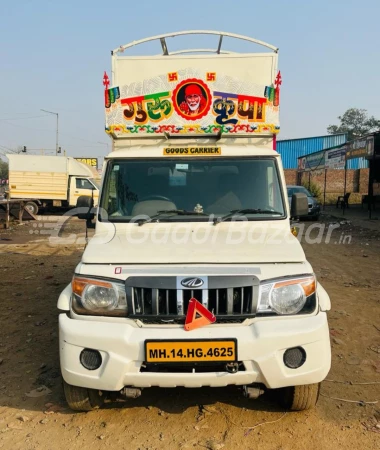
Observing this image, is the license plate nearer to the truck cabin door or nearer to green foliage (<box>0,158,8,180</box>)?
the truck cabin door

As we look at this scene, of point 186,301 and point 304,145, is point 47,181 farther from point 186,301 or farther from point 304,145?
point 304,145

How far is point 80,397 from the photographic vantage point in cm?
330

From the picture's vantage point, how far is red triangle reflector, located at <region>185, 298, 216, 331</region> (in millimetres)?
3004

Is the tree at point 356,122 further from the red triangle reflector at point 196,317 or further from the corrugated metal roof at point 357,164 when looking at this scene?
the red triangle reflector at point 196,317

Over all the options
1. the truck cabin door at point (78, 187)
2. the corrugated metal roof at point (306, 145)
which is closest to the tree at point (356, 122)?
the corrugated metal roof at point (306, 145)

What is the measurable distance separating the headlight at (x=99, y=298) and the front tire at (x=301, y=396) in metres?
1.42

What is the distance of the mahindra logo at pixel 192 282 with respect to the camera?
10.0ft

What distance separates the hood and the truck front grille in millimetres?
219

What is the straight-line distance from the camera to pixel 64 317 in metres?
3.15

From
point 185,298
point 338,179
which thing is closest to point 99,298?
point 185,298

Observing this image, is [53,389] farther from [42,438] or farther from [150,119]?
[150,119]

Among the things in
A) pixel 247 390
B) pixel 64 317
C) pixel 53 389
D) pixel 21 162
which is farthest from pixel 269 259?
pixel 21 162

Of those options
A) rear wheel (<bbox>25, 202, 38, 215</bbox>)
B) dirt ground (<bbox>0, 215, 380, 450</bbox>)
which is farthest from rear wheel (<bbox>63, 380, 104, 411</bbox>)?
rear wheel (<bbox>25, 202, 38, 215</bbox>)

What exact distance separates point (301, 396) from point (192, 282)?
1228mm
